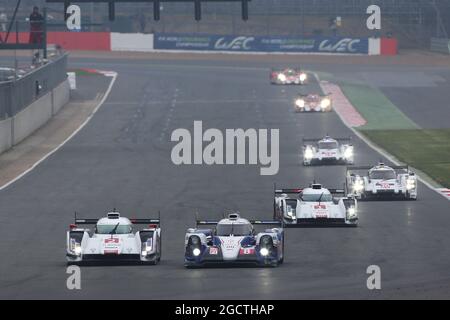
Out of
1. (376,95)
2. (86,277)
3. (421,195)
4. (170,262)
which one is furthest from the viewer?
(376,95)

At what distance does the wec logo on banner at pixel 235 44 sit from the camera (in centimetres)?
14562

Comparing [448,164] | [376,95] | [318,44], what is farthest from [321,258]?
[318,44]

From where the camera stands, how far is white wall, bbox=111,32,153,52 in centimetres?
14862

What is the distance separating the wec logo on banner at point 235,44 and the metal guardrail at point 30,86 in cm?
4020

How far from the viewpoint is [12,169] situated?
220ft

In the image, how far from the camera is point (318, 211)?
1804 inches

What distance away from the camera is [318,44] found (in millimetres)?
144625

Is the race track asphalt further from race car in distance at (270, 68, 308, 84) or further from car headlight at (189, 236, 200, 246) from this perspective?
race car in distance at (270, 68, 308, 84)

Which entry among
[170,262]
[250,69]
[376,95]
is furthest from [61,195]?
[250,69]
